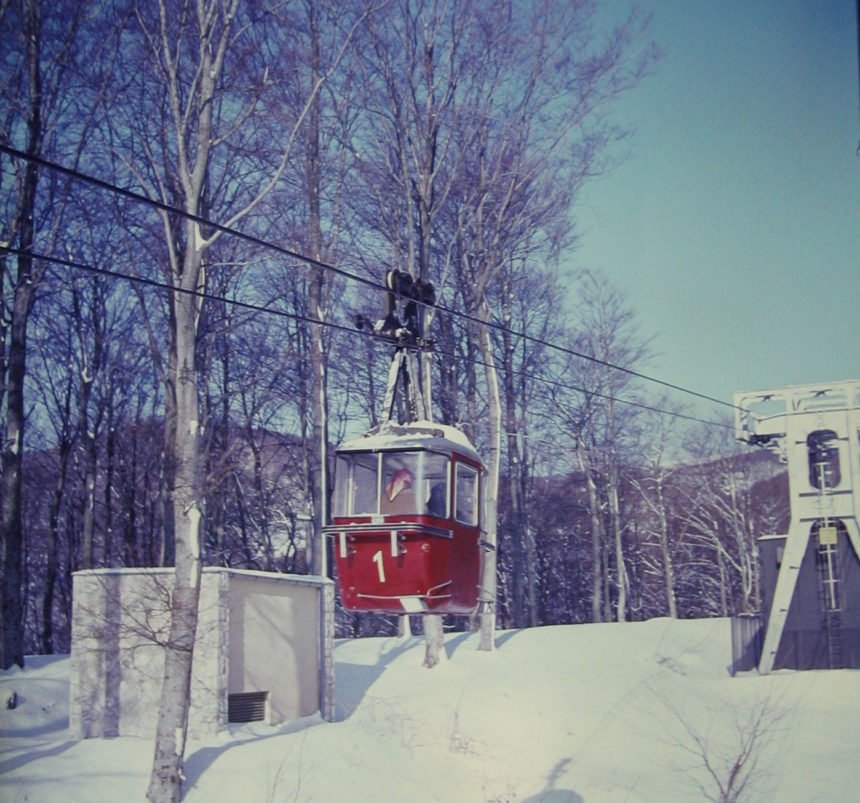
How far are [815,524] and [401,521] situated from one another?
15041 mm

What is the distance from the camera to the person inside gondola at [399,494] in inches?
433

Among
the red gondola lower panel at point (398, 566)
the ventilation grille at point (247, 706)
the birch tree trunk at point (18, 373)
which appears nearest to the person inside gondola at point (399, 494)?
the red gondola lower panel at point (398, 566)

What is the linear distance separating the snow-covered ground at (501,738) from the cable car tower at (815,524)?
1.01 meters

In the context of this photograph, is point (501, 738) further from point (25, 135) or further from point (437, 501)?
point (25, 135)

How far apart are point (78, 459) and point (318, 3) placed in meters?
17.5

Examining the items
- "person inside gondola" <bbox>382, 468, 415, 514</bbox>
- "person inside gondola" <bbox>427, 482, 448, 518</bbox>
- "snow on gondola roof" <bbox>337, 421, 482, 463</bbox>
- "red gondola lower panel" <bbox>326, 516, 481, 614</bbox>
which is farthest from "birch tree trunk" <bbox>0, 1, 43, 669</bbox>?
"person inside gondola" <bbox>427, 482, 448, 518</bbox>

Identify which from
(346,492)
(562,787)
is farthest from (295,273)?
(346,492)

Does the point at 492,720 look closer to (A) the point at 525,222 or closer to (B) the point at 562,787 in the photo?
(B) the point at 562,787

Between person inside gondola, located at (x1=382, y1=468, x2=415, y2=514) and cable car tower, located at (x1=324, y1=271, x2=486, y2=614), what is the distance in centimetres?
1

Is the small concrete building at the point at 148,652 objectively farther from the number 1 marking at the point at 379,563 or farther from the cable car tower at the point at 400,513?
the number 1 marking at the point at 379,563

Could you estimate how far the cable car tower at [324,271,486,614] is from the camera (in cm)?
1089

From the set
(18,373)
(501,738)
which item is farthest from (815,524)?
(18,373)

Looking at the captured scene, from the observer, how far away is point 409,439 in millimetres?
11133

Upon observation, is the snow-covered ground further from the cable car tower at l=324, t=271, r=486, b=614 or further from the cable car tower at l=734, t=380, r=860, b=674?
the cable car tower at l=324, t=271, r=486, b=614
